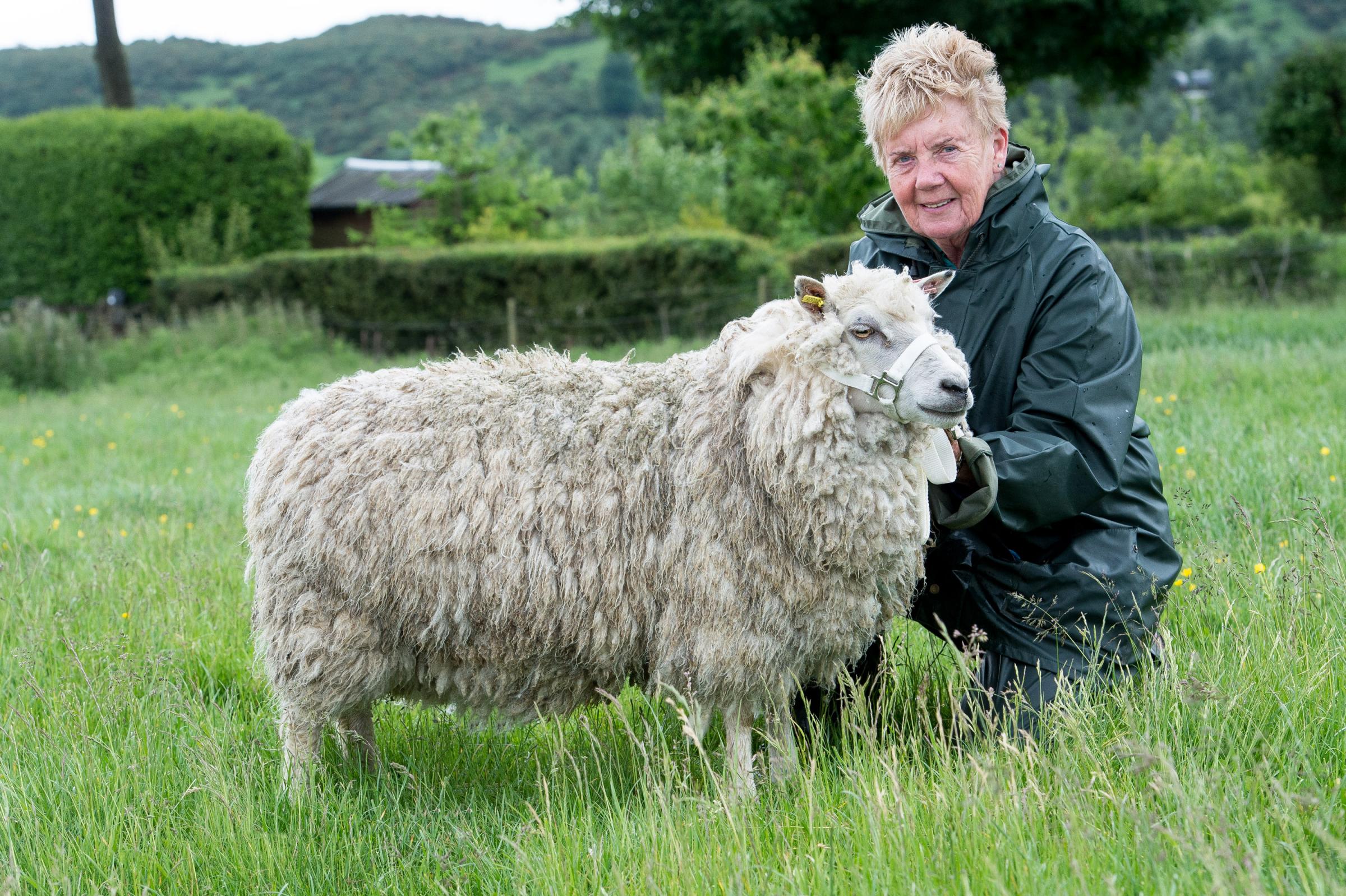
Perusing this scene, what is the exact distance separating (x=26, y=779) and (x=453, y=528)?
135cm

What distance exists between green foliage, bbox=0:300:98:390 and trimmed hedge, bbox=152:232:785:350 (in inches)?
127

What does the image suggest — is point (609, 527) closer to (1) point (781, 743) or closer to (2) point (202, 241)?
(1) point (781, 743)

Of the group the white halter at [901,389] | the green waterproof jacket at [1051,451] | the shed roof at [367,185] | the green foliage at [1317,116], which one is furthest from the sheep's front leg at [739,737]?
the shed roof at [367,185]

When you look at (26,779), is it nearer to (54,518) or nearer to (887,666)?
(887,666)

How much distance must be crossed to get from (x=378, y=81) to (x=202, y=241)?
189 ft

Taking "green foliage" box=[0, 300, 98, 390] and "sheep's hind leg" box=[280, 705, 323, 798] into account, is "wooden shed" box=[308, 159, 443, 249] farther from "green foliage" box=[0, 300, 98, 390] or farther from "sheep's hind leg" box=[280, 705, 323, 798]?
"sheep's hind leg" box=[280, 705, 323, 798]

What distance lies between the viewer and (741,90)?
62.0 ft

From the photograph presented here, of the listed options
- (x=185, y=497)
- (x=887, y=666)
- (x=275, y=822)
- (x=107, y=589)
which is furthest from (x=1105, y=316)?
(x=185, y=497)

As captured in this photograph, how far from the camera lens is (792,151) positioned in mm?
18594

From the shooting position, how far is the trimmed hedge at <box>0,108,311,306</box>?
67.9 ft

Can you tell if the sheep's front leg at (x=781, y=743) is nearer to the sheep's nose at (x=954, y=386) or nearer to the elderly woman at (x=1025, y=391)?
the elderly woman at (x=1025, y=391)

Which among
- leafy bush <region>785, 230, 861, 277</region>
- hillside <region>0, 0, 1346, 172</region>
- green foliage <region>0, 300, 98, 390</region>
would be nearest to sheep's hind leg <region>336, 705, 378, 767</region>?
Answer: leafy bush <region>785, 230, 861, 277</region>

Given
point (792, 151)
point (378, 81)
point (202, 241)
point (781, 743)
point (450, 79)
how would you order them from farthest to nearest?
point (450, 79) < point (378, 81) < point (202, 241) < point (792, 151) < point (781, 743)

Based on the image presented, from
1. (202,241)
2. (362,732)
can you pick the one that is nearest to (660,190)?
(202,241)
